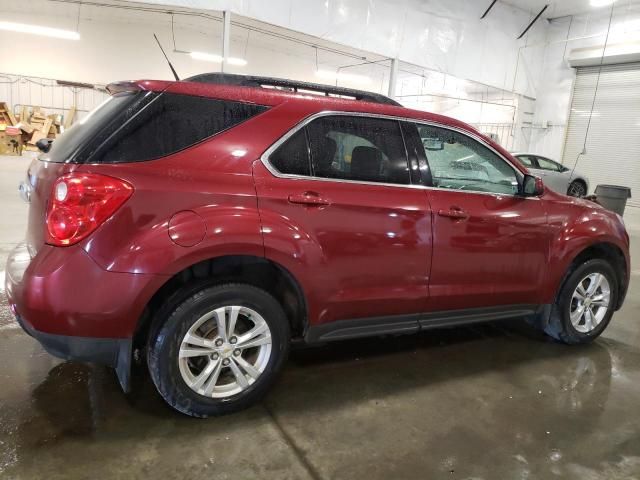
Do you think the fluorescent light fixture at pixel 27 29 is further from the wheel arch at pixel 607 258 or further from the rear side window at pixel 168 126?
the wheel arch at pixel 607 258

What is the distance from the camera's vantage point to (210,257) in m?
2.04

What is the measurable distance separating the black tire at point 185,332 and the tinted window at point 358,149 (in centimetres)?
70

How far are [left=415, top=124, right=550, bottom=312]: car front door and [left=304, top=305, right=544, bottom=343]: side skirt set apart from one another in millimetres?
49

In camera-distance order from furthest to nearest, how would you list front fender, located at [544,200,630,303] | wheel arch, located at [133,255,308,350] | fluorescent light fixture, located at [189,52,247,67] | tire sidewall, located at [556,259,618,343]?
1. fluorescent light fixture, located at [189,52,247,67]
2. tire sidewall, located at [556,259,618,343]
3. front fender, located at [544,200,630,303]
4. wheel arch, located at [133,255,308,350]

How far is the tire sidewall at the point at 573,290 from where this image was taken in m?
3.29

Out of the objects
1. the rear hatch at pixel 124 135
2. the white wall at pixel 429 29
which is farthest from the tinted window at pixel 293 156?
the white wall at pixel 429 29

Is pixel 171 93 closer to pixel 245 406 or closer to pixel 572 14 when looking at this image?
pixel 245 406

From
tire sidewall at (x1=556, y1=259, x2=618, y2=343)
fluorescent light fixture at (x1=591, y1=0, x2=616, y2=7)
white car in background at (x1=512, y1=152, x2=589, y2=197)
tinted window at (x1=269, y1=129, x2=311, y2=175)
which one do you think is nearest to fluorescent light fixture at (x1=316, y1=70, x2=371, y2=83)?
white car in background at (x1=512, y1=152, x2=589, y2=197)

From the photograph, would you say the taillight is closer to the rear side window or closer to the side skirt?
the rear side window

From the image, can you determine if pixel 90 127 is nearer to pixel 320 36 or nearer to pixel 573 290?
pixel 573 290

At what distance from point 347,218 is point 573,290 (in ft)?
6.39

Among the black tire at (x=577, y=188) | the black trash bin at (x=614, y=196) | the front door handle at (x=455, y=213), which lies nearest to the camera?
the front door handle at (x=455, y=213)

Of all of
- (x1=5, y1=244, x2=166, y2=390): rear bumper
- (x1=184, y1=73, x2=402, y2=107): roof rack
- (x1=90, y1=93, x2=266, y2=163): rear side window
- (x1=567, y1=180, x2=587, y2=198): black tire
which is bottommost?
(x1=5, y1=244, x2=166, y2=390): rear bumper

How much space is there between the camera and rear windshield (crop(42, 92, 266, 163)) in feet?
6.48
